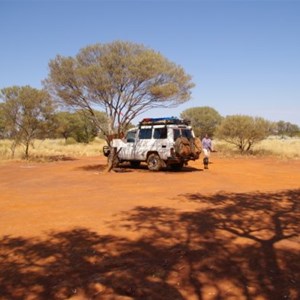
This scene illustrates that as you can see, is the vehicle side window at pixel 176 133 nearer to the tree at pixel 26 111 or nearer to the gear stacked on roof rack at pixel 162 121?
the gear stacked on roof rack at pixel 162 121

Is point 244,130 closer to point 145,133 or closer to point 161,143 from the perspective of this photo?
point 145,133

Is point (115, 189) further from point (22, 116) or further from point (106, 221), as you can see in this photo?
point (22, 116)

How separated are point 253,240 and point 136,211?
10.7 ft

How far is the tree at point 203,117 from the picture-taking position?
6207 cm

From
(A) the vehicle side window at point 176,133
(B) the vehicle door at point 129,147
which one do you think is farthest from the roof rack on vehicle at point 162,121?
(B) the vehicle door at point 129,147

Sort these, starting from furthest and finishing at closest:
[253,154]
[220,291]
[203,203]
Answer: [253,154] → [203,203] → [220,291]

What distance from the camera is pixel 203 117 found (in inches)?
2498

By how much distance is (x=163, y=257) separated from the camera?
5.51 m

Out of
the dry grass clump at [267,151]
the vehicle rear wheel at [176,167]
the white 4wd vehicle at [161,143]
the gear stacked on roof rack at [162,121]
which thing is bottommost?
the vehicle rear wheel at [176,167]

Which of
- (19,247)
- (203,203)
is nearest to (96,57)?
(203,203)

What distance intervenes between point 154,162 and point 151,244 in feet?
40.0

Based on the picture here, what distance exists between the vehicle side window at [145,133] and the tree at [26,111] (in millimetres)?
11075

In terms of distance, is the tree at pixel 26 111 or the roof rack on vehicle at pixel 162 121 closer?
the roof rack on vehicle at pixel 162 121

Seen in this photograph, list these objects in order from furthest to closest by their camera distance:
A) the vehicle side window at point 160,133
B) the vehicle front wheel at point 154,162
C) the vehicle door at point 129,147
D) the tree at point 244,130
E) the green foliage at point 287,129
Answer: the green foliage at point 287,129, the tree at point 244,130, the vehicle door at point 129,147, the vehicle front wheel at point 154,162, the vehicle side window at point 160,133
